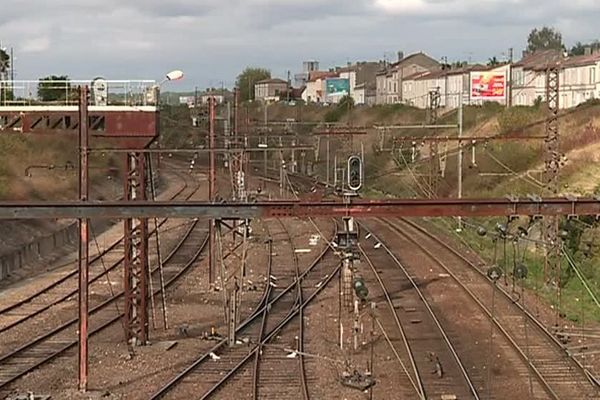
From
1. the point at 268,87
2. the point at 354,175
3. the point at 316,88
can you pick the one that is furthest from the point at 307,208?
the point at 268,87

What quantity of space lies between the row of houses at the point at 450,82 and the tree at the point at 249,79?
6.10 feet

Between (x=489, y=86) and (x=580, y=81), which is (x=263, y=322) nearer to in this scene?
(x=580, y=81)

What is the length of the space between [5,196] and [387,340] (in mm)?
20781

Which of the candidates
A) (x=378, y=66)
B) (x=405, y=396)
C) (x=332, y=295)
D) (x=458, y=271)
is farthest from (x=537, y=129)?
(x=378, y=66)

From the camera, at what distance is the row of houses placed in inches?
2522

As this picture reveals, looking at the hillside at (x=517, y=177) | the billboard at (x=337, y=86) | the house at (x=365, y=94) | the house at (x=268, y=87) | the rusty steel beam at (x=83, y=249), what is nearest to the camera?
the rusty steel beam at (x=83, y=249)

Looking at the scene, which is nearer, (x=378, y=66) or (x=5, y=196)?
(x=5, y=196)

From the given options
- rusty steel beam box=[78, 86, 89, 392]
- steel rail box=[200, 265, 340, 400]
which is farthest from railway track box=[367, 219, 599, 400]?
rusty steel beam box=[78, 86, 89, 392]

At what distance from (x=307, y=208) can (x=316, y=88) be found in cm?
11681

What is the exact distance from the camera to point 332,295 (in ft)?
73.9

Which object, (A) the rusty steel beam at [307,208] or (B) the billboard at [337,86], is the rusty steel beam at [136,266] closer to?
(A) the rusty steel beam at [307,208]

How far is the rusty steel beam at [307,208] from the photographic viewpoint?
11516 mm

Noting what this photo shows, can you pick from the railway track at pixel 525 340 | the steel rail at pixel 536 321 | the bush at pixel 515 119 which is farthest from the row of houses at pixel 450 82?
the railway track at pixel 525 340

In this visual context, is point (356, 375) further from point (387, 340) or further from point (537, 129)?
point (537, 129)
